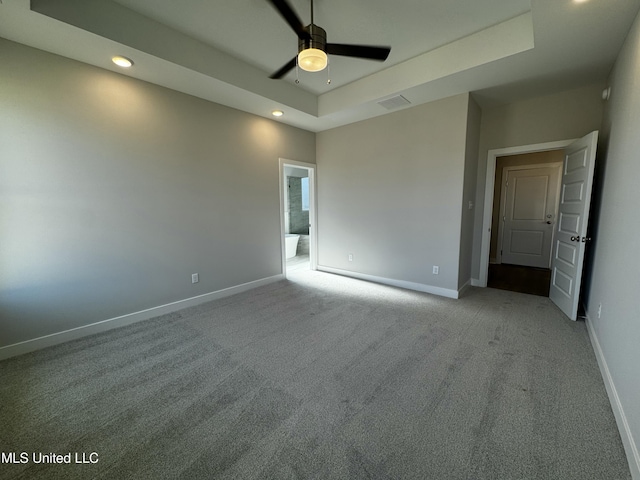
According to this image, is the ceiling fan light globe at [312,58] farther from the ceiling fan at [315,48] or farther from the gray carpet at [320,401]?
the gray carpet at [320,401]

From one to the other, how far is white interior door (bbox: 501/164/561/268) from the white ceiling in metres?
2.41

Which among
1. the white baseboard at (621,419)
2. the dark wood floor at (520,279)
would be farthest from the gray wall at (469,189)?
the white baseboard at (621,419)

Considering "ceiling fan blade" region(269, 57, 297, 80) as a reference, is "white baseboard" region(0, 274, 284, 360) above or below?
below

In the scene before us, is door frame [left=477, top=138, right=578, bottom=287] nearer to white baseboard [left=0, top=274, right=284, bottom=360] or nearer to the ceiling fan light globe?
the ceiling fan light globe

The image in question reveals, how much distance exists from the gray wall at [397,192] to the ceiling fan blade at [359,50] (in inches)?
72.1

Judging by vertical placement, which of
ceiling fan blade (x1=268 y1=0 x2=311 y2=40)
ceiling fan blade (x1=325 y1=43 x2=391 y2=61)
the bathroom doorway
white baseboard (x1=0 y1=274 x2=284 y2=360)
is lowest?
white baseboard (x1=0 y1=274 x2=284 y2=360)

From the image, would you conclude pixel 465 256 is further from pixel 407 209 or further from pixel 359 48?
pixel 359 48

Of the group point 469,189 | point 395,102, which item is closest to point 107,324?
point 395,102

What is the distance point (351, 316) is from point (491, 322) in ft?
4.99

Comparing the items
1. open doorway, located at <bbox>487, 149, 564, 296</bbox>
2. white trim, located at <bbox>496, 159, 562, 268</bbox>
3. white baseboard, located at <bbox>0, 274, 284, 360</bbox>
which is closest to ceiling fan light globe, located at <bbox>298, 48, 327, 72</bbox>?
white baseboard, located at <bbox>0, 274, 284, 360</bbox>

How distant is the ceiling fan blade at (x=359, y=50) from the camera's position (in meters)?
1.95

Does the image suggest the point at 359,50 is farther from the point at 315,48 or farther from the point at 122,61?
the point at 122,61

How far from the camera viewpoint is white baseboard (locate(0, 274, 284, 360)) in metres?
2.29

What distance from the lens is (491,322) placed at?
2814 mm
